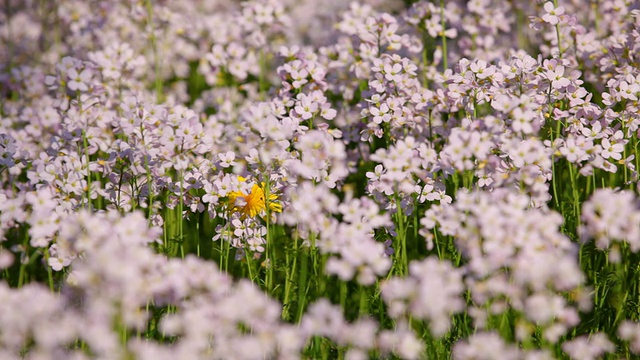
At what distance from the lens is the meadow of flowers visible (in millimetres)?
2148

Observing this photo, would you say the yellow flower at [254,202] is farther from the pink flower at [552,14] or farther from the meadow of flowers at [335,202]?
the pink flower at [552,14]

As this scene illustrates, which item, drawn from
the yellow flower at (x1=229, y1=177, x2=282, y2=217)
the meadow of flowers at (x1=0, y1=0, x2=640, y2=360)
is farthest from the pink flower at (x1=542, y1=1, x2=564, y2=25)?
the yellow flower at (x1=229, y1=177, x2=282, y2=217)

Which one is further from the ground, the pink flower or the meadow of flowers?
the pink flower

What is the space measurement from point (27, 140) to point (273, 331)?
301 centimetres

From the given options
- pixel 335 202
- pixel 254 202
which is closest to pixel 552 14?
pixel 254 202

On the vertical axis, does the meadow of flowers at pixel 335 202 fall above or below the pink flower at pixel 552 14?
below

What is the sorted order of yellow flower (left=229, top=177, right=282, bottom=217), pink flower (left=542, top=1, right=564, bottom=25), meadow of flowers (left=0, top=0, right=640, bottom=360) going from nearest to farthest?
meadow of flowers (left=0, top=0, right=640, bottom=360), yellow flower (left=229, top=177, right=282, bottom=217), pink flower (left=542, top=1, right=564, bottom=25)

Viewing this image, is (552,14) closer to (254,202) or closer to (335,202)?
(254,202)

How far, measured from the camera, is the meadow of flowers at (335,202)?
2.15 metres

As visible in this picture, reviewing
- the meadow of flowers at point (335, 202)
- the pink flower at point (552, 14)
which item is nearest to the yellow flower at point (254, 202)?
the meadow of flowers at point (335, 202)

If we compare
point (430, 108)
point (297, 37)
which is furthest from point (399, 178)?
point (297, 37)

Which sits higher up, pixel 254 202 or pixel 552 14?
pixel 552 14

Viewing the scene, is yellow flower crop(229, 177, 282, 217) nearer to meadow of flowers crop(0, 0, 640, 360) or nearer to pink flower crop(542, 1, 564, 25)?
meadow of flowers crop(0, 0, 640, 360)

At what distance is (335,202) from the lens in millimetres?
2512
